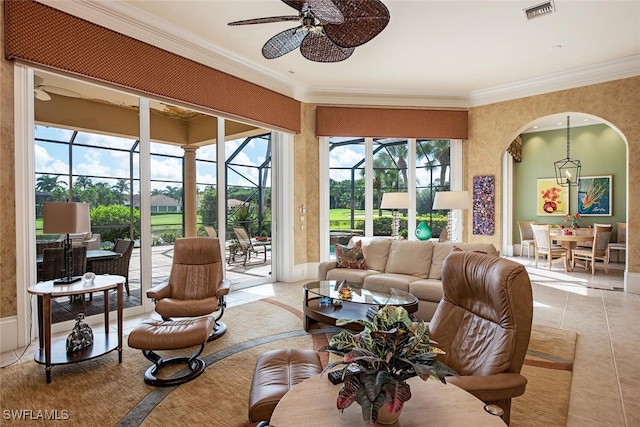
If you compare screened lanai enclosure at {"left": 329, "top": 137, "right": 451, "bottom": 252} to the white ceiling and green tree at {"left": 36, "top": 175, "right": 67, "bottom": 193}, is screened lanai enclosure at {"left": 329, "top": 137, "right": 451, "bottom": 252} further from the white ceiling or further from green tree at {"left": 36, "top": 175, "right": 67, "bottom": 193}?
green tree at {"left": 36, "top": 175, "right": 67, "bottom": 193}

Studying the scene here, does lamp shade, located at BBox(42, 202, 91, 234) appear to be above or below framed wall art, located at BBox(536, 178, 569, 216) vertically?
below

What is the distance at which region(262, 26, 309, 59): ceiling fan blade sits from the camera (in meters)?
3.07

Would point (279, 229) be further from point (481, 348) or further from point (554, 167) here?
point (554, 167)

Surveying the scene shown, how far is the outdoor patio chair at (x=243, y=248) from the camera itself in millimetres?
5492

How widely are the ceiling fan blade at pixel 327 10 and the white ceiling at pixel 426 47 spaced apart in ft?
4.86

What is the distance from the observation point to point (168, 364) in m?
2.86

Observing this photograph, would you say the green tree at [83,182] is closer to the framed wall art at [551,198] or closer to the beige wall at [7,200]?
the beige wall at [7,200]

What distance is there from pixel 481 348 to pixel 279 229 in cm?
459

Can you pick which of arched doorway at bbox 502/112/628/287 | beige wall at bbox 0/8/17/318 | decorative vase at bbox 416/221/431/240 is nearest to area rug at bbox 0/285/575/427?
beige wall at bbox 0/8/17/318

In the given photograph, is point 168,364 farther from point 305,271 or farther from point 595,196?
point 595,196

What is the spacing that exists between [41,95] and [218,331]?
9.64 ft

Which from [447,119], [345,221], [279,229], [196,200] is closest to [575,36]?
[447,119]

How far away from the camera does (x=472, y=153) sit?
6.57m

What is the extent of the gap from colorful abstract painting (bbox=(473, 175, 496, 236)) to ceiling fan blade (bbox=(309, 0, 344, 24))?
195 inches
